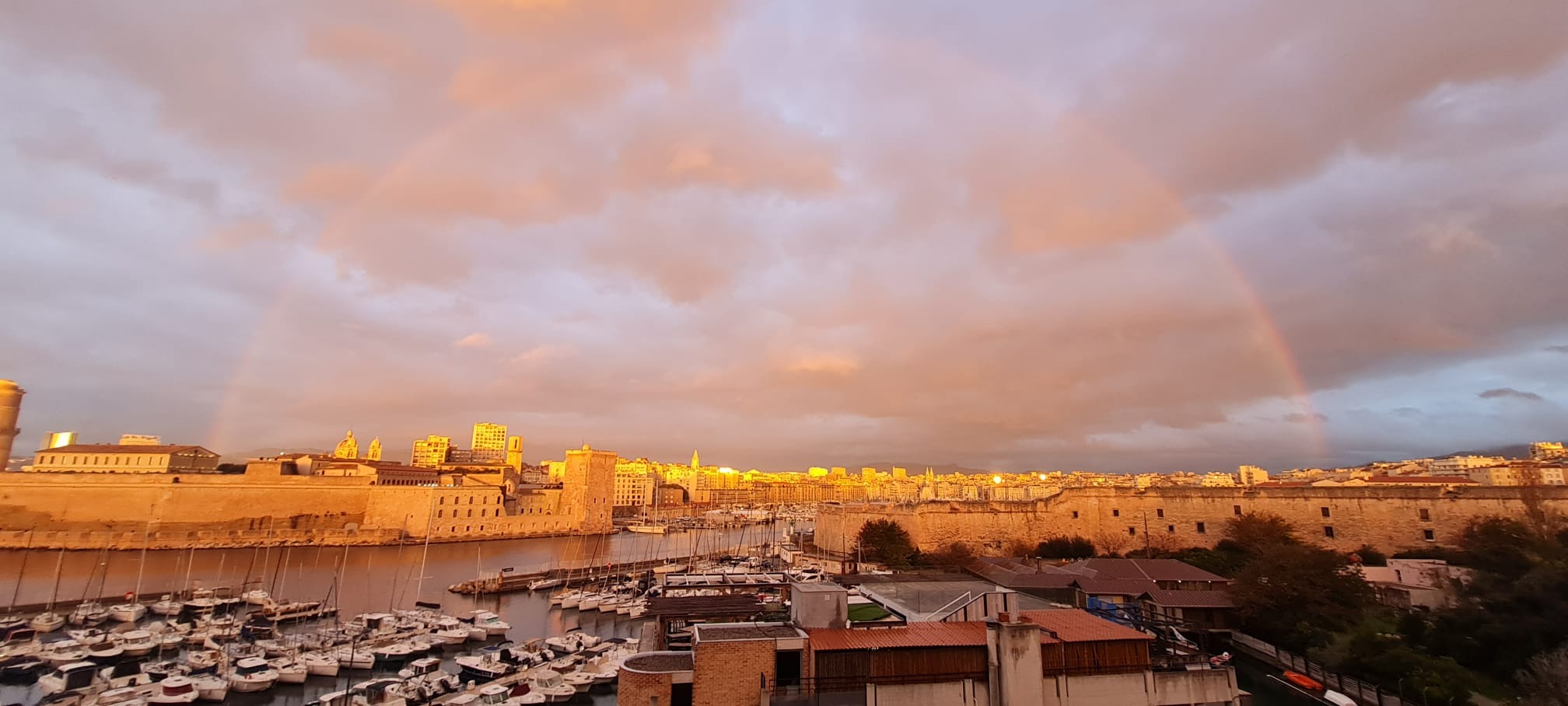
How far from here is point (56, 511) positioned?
50.0m

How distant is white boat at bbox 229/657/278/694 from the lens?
18953mm

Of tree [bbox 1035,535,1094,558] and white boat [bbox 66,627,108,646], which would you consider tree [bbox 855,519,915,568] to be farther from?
white boat [bbox 66,627,108,646]

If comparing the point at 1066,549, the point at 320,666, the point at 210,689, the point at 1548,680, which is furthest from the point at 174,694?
the point at 1066,549

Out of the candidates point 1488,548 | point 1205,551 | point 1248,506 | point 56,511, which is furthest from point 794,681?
point 56,511

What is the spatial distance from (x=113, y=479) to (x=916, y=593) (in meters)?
66.8

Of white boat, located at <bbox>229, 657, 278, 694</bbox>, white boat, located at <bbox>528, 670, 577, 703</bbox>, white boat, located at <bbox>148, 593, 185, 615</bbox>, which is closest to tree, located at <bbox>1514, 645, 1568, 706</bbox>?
white boat, located at <bbox>528, 670, 577, 703</bbox>

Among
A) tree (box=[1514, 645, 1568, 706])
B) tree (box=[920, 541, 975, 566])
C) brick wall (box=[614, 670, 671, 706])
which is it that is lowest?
tree (box=[920, 541, 975, 566])

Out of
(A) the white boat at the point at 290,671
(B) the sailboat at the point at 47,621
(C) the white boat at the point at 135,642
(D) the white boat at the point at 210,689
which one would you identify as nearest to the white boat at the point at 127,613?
(B) the sailboat at the point at 47,621

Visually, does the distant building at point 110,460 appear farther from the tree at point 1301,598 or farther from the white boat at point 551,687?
the tree at point 1301,598

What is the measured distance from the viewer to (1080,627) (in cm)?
955

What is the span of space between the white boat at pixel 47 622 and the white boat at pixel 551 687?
1923cm

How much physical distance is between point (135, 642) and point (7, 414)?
182 ft

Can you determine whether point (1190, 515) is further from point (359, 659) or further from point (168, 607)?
point (168, 607)

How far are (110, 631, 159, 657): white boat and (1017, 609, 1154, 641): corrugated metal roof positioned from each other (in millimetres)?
26270
